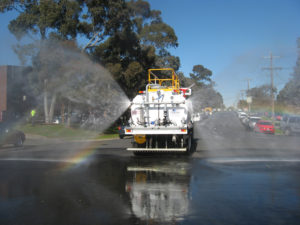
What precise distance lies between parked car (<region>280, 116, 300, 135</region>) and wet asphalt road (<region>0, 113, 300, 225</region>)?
680 inches

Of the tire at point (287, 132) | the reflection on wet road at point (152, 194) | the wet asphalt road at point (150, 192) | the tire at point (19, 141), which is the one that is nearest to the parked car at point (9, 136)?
the tire at point (19, 141)

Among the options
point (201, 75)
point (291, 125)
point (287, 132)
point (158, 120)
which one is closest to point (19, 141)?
point (158, 120)

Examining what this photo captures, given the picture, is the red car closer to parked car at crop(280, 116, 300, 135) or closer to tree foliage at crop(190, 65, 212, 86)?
parked car at crop(280, 116, 300, 135)

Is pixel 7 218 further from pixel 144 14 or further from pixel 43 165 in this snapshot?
pixel 144 14

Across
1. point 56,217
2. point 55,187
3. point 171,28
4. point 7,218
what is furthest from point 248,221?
point 171,28

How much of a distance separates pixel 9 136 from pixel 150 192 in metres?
12.7

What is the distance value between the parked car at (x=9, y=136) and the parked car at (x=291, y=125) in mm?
21917

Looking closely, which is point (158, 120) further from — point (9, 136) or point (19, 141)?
point (19, 141)

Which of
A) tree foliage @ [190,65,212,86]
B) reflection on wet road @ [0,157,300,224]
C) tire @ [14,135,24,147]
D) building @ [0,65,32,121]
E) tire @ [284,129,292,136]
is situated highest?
tree foliage @ [190,65,212,86]

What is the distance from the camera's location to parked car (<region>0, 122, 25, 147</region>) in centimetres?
1742

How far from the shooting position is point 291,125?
28.9 m

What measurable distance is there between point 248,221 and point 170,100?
8836 mm

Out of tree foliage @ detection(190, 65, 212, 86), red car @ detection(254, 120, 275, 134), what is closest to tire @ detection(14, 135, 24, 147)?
red car @ detection(254, 120, 275, 134)

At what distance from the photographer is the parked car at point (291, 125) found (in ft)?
92.6
